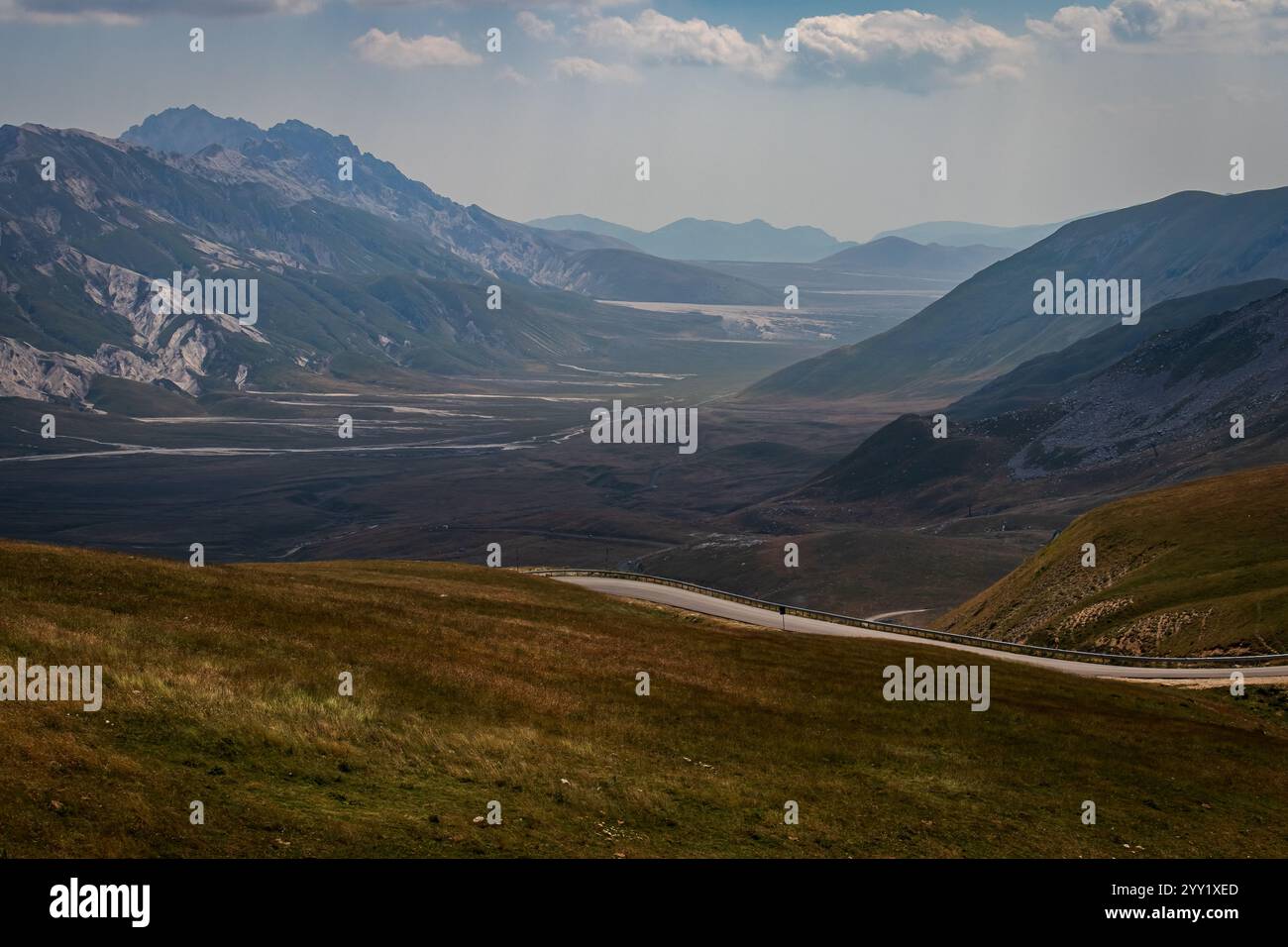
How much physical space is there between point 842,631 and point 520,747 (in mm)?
53250

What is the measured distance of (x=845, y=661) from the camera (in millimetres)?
56031

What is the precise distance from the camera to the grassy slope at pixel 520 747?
25.9 meters

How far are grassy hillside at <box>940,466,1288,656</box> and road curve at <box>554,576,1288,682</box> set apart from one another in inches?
234

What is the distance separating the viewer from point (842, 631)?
274ft

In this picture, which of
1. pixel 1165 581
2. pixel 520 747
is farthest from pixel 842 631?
pixel 520 747

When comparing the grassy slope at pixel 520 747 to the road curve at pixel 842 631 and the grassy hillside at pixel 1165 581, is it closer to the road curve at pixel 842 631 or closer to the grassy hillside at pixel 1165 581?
the road curve at pixel 842 631

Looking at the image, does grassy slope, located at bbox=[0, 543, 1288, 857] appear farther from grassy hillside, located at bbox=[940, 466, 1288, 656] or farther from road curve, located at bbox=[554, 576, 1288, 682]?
grassy hillside, located at bbox=[940, 466, 1288, 656]

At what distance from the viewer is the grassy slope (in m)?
25.9

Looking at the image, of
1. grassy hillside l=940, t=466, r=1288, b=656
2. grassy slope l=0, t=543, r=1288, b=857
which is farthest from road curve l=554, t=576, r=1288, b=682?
grassy slope l=0, t=543, r=1288, b=857

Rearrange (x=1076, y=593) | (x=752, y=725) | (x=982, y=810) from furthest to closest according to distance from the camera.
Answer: (x=1076, y=593) < (x=752, y=725) < (x=982, y=810)

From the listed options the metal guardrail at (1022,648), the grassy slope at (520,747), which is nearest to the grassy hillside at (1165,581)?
the metal guardrail at (1022,648)
